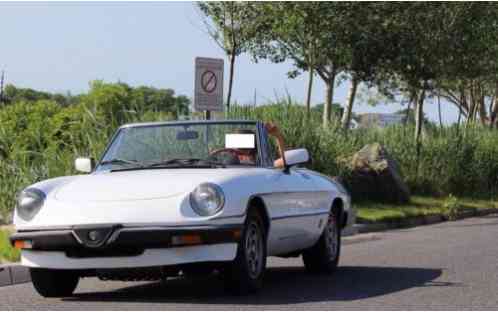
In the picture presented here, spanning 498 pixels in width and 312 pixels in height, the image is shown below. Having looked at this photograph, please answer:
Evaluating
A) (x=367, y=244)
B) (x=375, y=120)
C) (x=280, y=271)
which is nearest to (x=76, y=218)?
(x=280, y=271)

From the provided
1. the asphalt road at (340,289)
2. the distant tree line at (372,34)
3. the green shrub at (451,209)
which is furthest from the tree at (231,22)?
the asphalt road at (340,289)

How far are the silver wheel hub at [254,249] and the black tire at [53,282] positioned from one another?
139 centimetres

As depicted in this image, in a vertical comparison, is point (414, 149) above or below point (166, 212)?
below

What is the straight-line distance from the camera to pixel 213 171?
937 centimetres

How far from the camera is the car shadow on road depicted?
9062mm

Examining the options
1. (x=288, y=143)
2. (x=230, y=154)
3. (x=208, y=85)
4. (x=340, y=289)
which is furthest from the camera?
(x=288, y=143)

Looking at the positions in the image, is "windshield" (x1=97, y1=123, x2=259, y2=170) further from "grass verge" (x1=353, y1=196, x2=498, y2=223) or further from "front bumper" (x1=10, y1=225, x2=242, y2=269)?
"grass verge" (x1=353, y1=196, x2=498, y2=223)

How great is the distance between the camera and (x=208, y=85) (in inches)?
680

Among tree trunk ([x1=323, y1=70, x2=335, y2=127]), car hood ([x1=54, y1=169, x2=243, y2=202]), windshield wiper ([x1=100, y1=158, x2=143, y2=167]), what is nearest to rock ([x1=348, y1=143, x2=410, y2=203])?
tree trunk ([x1=323, y1=70, x2=335, y2=127])

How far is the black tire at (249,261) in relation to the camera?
29.2 ft

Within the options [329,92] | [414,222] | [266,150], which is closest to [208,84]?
[414,222]

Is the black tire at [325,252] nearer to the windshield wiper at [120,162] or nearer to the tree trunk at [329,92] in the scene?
the windshield wiper at [120,162]

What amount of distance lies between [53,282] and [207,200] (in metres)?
1.53

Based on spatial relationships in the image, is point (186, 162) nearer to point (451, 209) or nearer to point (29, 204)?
point (29, 204)
